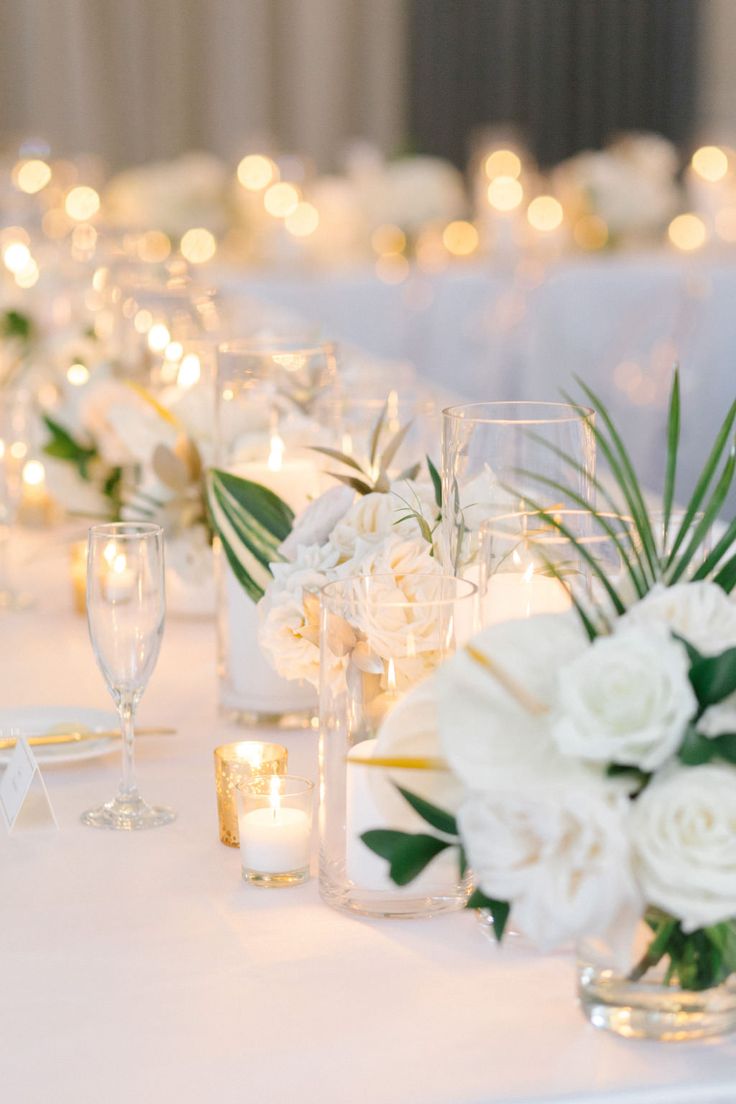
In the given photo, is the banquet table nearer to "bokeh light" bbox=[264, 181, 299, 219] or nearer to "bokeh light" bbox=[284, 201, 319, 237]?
"bokeh light" bbox=[284, 201, 319, 237]

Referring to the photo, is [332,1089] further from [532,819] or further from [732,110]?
[732,110]

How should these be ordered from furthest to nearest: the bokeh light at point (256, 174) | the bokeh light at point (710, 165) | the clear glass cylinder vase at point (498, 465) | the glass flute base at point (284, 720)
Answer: the bokeh light at point (256, 174) < the bokeh light at point (710, 165) < the glass flute base at point (284, 720) < the clear glass cylinder vase at point (498, 465)

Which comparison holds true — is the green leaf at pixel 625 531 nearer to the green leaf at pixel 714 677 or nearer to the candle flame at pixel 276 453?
the green leaf at pixel 714 677

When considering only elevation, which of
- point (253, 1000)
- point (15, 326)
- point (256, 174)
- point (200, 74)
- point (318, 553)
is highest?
point (200, 74)

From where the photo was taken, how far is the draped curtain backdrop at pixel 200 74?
7.61 metres

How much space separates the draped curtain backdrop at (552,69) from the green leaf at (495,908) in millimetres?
7696

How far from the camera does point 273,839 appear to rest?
1.02m

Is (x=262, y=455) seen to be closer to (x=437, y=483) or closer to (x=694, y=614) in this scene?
(x=437, y=483)

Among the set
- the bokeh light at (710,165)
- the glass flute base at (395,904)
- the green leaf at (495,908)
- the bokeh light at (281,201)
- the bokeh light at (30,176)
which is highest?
the bokeh light at (710,165)

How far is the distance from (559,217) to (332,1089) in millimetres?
4318

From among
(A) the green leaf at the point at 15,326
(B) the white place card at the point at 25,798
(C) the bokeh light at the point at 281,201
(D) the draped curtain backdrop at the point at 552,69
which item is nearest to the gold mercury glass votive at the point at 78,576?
(B) the white place card at the point at 25,798

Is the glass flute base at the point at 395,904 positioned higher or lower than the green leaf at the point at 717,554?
lower

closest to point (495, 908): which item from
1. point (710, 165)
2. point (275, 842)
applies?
point (275, 842)

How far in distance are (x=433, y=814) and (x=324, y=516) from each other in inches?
17.0
